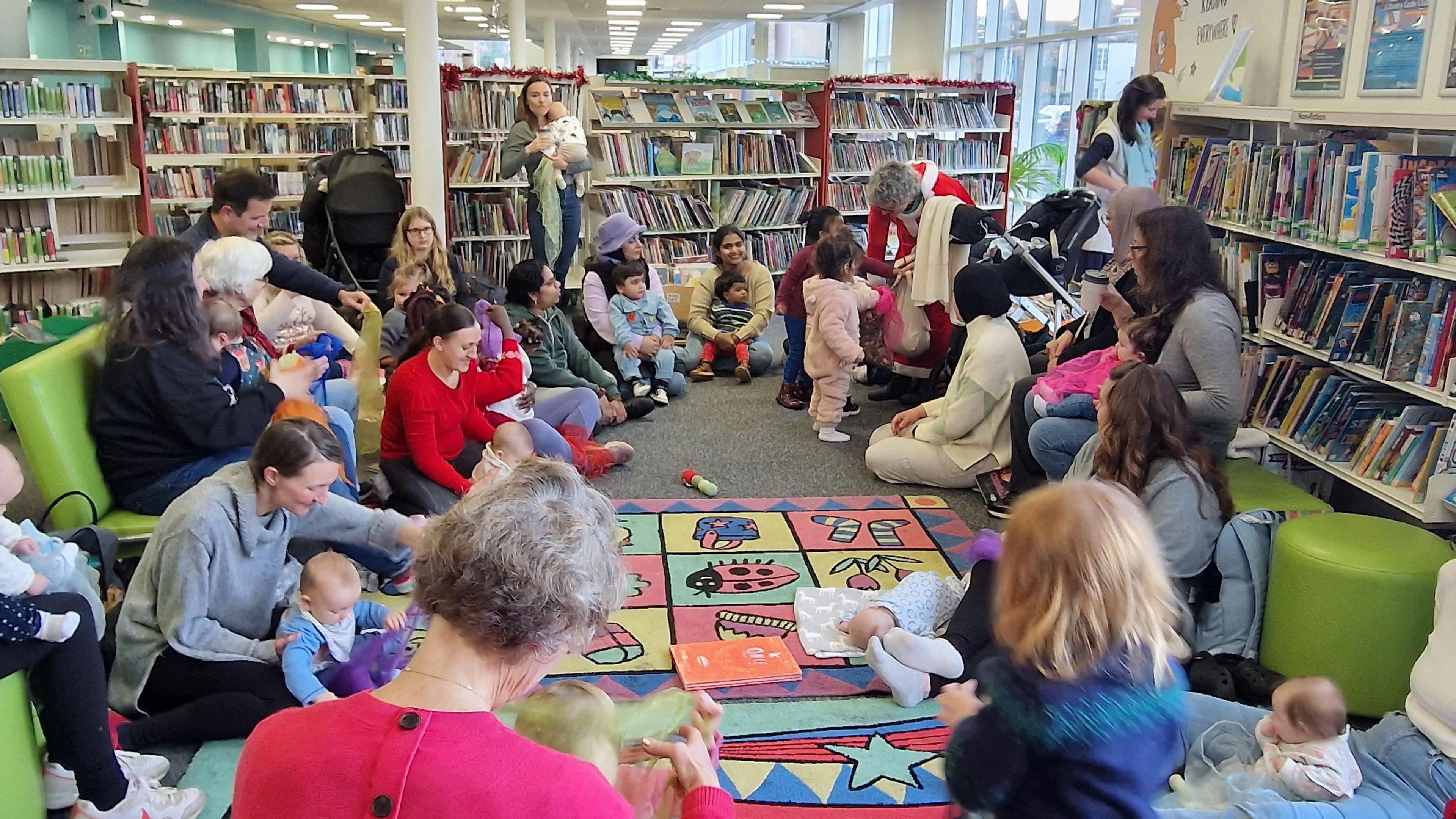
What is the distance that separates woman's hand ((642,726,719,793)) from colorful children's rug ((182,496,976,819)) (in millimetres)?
528

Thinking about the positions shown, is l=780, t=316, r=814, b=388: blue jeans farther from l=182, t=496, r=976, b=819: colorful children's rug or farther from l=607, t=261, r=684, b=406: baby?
l=182, t=496, r=976, b=819: colorful children's rug

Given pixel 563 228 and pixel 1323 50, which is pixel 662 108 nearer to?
pixel 563 228

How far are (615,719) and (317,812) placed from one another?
56cm

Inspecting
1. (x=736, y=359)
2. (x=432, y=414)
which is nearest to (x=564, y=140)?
(x=736, y=359)

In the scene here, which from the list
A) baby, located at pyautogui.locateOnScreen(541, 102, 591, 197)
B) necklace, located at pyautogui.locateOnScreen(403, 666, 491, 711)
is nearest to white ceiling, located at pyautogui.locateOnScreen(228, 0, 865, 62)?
baby, located at pyautogui.locateOnScreen(541, 102, 591, 197)

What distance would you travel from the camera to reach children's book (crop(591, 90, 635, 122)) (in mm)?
8344

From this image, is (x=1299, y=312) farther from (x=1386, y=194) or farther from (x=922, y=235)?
(x=922, y=235)

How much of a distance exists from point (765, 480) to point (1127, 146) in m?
2.27

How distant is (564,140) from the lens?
6707 mm

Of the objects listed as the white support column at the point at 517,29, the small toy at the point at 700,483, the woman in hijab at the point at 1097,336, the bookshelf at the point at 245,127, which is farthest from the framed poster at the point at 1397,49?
the white support column at the point at 517,29

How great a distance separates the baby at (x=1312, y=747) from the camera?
2416 millimetres

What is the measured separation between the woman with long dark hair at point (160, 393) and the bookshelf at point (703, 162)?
5140 millimetres

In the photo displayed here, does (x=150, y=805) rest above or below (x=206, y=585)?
below

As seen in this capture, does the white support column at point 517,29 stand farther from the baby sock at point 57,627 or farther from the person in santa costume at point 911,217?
the baby sock at point 57,627
